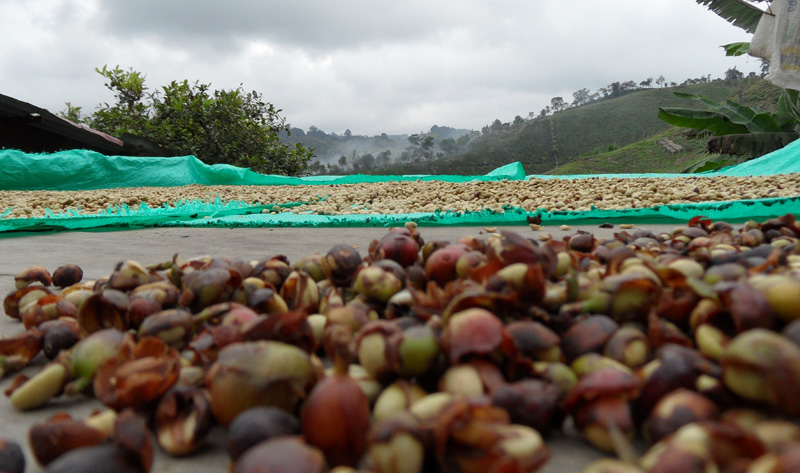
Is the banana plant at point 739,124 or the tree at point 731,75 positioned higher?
A: the tree at point 731,75

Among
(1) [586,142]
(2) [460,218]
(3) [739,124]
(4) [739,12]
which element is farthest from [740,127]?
(1) [586,142]

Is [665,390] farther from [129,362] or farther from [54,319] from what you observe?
[54,319]

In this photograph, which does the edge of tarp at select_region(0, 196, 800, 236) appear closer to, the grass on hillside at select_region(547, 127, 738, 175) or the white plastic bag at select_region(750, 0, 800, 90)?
the white plastic bag at select_region(750, 0, 800, 90)

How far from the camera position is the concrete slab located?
0.54m

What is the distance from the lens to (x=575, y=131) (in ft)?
100

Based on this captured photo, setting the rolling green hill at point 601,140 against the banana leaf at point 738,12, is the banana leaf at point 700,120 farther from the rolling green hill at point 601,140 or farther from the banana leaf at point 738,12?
the rolling green hill at point 601,140

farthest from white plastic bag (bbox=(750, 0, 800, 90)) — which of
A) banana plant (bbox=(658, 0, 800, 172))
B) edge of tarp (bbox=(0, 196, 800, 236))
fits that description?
edge of tarp (bbox=(0, 196, 800, 236))

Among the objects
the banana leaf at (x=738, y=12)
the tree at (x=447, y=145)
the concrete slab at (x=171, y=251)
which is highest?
the tree at (x=447, y=145)

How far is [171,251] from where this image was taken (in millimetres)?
2062

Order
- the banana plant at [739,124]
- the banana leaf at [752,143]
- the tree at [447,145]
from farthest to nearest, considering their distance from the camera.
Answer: the tree at [447,145]
the banana leaf at [752,143]
the banana plant at [739,124]

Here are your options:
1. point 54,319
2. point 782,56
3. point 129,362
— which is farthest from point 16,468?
point 782,56

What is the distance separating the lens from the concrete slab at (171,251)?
54 cm

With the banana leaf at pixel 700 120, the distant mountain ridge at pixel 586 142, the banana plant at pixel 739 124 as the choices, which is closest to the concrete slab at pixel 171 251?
the banana leaf at pixel 700 120

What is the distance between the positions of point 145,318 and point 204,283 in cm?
11
